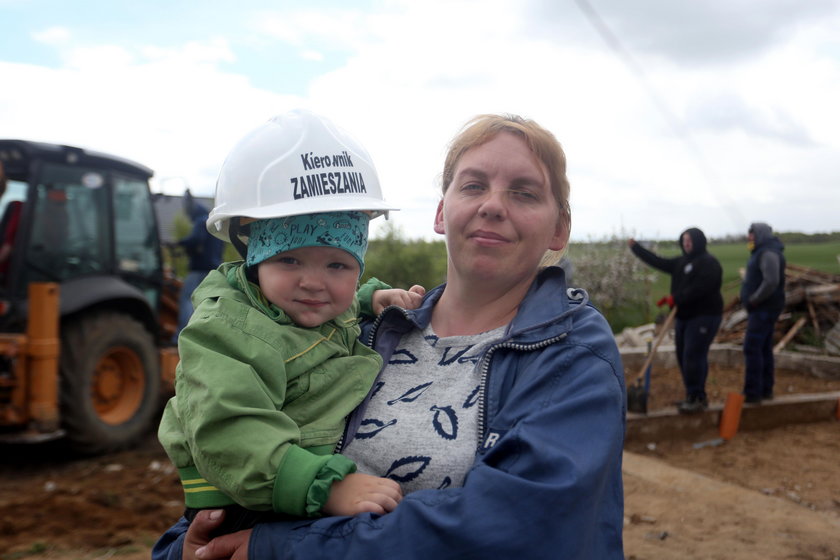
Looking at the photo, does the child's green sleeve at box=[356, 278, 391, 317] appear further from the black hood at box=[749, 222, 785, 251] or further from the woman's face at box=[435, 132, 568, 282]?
the black hood at box=[749, 222, 785, 251]

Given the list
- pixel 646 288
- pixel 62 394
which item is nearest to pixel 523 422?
pixel 62 394

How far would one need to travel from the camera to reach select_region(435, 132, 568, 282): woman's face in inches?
63.8

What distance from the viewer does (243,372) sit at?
54.0 inches

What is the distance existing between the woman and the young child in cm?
7

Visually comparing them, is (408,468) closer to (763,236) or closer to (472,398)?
(472,398)

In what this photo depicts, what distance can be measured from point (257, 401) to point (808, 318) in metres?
12.7

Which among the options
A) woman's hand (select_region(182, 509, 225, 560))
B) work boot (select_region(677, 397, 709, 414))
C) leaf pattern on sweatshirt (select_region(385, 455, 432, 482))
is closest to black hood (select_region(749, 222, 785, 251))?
work boot (select_region(677, 397, 709, 414))

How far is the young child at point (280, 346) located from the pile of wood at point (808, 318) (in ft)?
37.2

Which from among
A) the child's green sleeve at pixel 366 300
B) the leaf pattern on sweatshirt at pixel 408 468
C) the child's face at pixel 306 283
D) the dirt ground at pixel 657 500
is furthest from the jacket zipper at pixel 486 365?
the dirt ground at pixel 657 500

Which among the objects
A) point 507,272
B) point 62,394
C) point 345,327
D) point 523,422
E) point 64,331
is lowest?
point 62,394

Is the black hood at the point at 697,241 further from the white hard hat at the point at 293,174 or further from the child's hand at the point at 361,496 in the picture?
the child's hand at the point at 361,496

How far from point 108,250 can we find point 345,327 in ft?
17.3

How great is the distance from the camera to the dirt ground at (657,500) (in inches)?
164

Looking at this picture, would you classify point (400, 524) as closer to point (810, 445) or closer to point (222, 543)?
point (222, 543)
